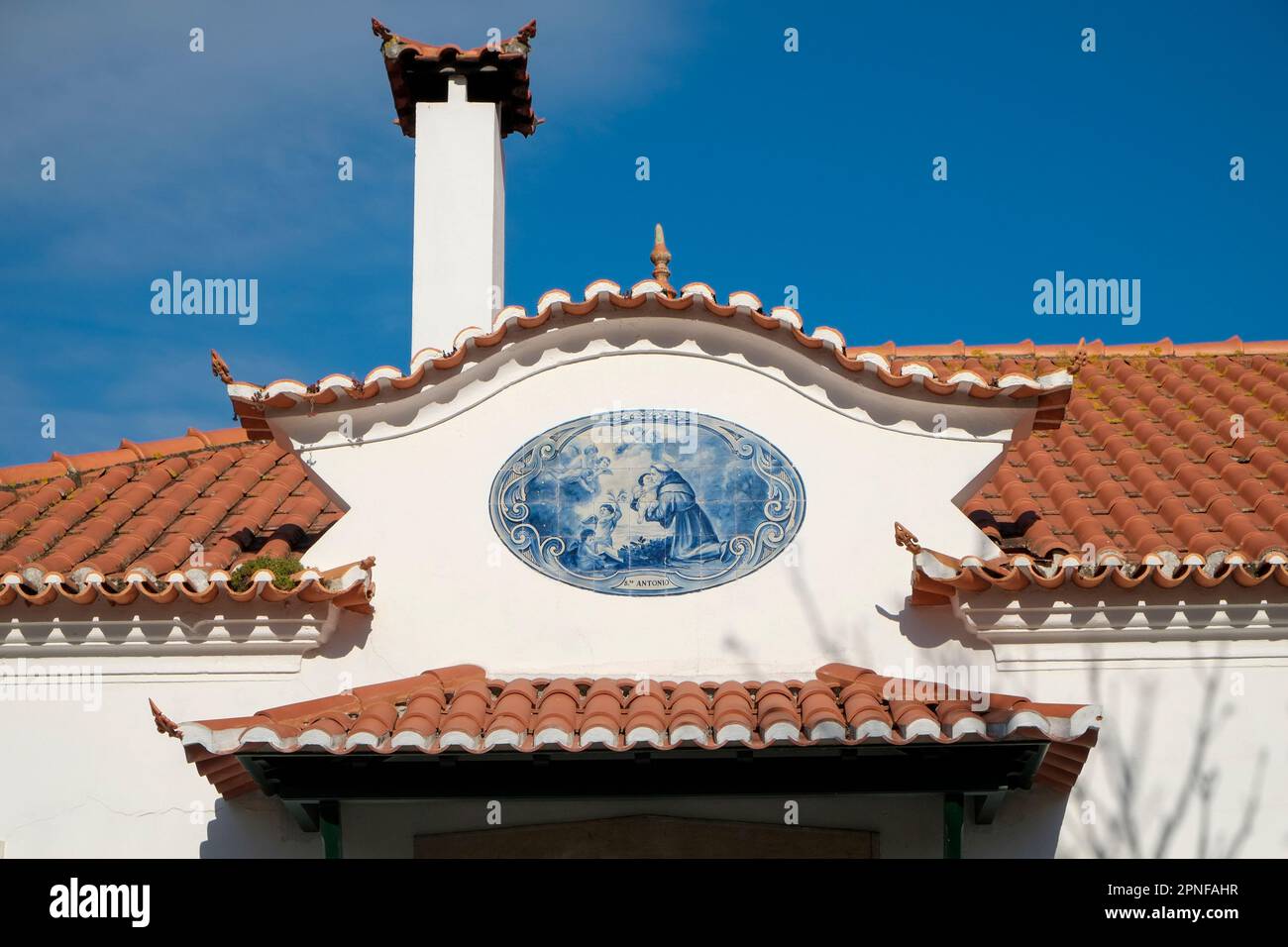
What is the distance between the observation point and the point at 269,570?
30.6ft

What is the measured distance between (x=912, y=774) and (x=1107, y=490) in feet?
10.7

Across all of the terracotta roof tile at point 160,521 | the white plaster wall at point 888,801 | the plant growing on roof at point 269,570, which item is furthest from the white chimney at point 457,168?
the white plaster wall at point 888,801

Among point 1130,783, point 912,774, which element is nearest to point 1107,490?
point 1130,783

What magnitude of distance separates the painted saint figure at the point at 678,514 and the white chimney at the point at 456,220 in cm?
330

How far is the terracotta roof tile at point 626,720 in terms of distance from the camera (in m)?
7.91

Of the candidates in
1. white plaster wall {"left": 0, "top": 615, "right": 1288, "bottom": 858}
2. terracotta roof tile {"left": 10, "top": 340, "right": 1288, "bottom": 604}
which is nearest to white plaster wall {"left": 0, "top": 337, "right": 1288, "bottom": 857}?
white plaster wall {"left": 0, "top": 615, "right": 1288, "bottom": 858}

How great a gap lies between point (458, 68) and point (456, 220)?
1324mm

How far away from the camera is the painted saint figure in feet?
30.9

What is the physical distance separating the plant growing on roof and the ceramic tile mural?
1.23 metres

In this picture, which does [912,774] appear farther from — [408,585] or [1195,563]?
[408,585]
